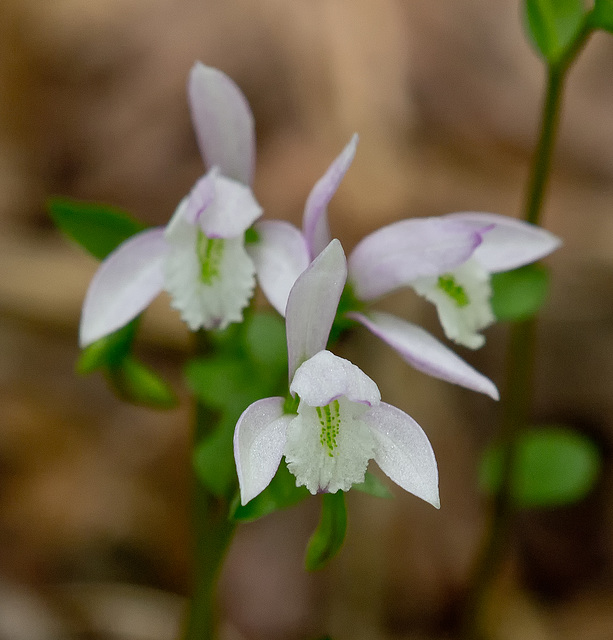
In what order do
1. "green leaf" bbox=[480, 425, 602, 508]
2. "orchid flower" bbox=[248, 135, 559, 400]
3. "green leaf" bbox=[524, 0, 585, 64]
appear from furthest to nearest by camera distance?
"green leaf" bbox=[480, 425, 602, 508]
"green leaf" bbox=[524, 0, 585, 64]
"orchid flower" bbox=[248, 135, 559, 400]

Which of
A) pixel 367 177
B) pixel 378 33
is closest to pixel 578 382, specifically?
pixel 367 177

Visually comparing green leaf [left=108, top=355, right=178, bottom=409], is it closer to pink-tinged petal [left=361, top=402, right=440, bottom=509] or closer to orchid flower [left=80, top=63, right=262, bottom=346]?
orchid flower [left=80, top=63, right=262, bottom=346]

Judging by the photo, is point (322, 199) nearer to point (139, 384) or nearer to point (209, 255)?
point (209, 255)

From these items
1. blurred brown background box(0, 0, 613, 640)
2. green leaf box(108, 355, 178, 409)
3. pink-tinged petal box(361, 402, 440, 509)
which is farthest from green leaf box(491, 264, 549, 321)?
blurred brown background box(0, 0, 613, 640)

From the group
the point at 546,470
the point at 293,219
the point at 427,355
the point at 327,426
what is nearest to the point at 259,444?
the point at 327,426

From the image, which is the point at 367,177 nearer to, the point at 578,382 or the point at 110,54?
the point at 578,382

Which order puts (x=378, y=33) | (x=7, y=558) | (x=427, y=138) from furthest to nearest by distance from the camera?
(x=378, y=33) → (x=427, y=138) → (x=7, y=558)

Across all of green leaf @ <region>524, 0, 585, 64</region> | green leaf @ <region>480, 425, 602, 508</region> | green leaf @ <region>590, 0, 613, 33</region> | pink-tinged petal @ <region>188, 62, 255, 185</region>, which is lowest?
green leaf @ <region>480, 425, 602, 508</region>
